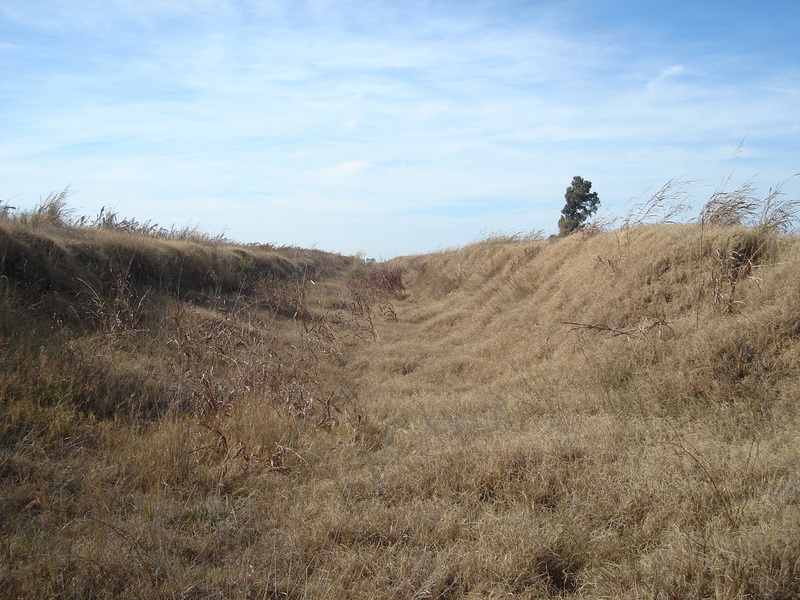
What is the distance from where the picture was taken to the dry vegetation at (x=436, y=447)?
2.61m

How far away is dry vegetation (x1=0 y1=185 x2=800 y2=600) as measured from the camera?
103 inches

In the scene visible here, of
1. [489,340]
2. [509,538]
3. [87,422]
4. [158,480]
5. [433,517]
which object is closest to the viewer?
[509,538]

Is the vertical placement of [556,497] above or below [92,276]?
below

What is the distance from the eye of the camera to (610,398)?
508 cm

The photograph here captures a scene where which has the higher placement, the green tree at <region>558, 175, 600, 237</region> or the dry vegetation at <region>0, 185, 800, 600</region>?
the green tree at <region>558, 175, 600, 237</region>

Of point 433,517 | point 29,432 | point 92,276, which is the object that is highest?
point 92,276

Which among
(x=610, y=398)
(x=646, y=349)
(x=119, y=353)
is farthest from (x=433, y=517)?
(x=119, y=353)

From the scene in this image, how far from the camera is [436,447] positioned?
4.11 meters

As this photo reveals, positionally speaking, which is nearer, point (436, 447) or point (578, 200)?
point (436, 447)

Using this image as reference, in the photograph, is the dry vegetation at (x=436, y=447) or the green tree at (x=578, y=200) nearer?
the dry vegetation at (x=436, y=447)

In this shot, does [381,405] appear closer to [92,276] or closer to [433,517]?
[433,517]

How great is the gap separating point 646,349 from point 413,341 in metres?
5.06

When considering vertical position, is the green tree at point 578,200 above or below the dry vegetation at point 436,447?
above

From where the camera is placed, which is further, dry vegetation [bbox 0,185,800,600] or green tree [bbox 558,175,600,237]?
green tree [bbox 558,175,600,237]
